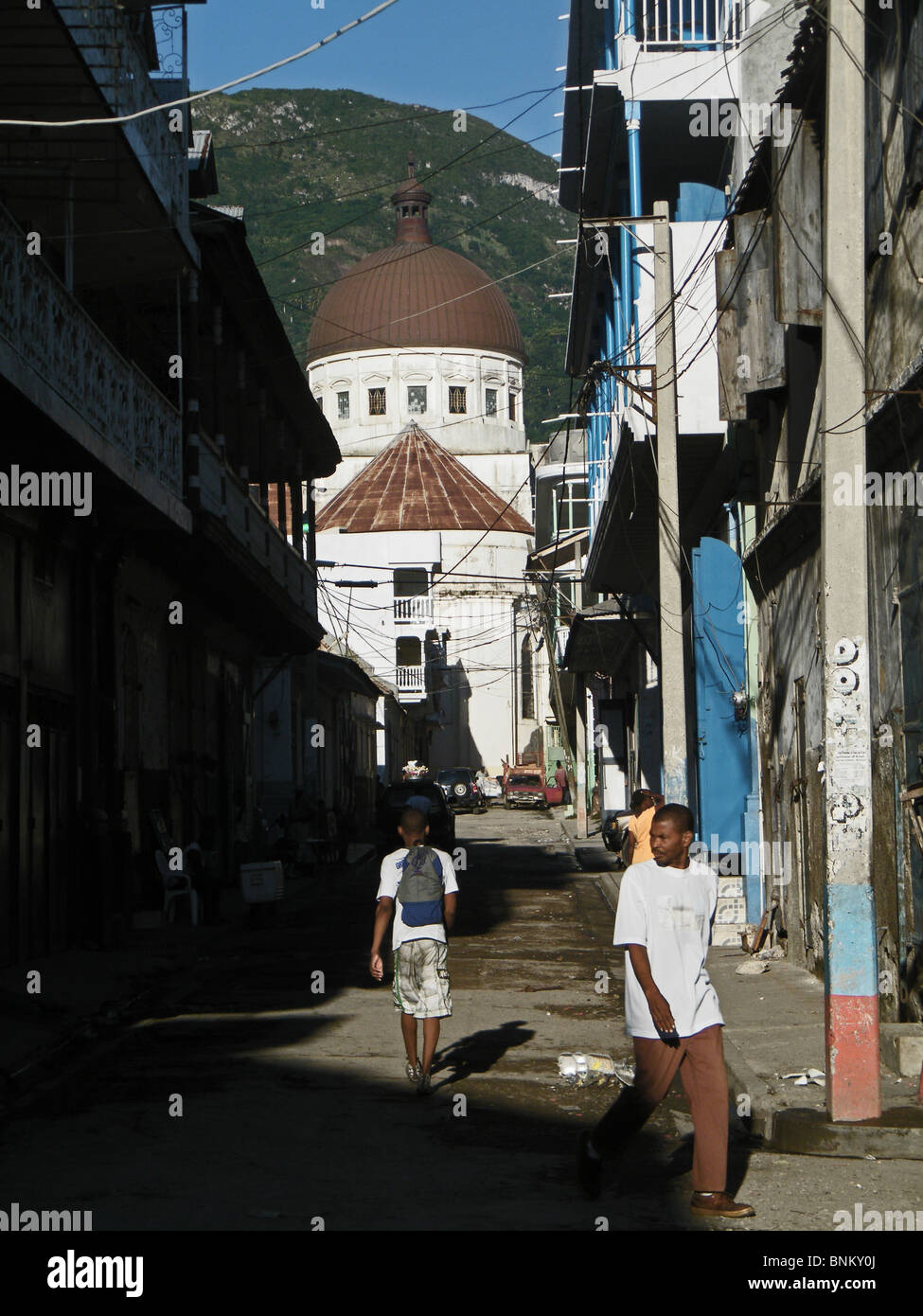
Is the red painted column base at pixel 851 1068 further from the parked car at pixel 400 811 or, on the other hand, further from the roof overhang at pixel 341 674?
the roof overhang at pixel 341 674

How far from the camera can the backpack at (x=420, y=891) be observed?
9.37 m

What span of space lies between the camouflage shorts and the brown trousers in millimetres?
2632

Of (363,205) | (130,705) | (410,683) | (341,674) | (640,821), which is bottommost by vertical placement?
(640,821)

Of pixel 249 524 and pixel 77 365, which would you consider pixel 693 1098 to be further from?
pixel 249 524

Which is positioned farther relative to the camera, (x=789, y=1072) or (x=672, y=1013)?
(x=789, y=1072)

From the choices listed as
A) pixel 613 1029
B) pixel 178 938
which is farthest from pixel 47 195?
pixel 613 1029

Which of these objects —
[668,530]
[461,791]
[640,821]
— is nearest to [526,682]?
[461,791]

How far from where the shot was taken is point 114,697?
1830cm

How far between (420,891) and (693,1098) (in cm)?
317

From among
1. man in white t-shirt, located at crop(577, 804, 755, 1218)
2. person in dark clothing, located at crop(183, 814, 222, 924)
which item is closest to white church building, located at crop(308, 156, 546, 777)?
person in dark clothing, located at crop(183, 814, 222, 924)

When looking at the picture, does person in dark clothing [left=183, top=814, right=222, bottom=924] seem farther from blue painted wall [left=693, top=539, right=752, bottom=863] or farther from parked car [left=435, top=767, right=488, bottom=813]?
parked car [left=435, top=767, right=488, bottom=813]

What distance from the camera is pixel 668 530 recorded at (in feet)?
51.4

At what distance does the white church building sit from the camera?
7606cm
